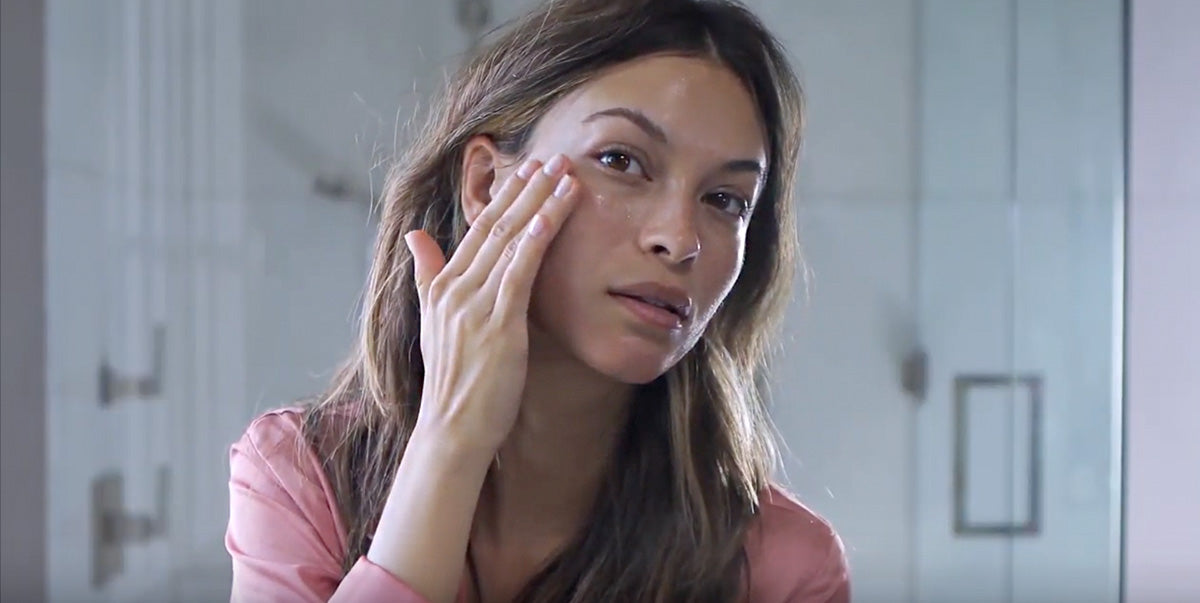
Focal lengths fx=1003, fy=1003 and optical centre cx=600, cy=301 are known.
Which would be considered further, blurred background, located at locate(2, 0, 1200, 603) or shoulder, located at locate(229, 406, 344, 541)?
blurred background, located at locate(2, 0, 1200, 603)

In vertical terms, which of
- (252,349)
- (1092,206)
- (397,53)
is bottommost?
(252,349)

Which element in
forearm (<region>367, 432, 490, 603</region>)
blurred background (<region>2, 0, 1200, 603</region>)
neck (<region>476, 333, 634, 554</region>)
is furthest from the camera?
blurred background (<region>2, 0, 1200, 603</region>)

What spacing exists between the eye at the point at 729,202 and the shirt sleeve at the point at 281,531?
0.83 feet

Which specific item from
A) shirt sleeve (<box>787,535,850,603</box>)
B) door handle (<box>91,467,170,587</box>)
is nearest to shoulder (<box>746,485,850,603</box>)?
shirt sleeve (<box>787,535,850,603</box>)

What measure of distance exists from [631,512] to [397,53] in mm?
429

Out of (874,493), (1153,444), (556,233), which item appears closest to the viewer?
(556,233)

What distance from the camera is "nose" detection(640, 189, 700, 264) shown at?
0.48 metres

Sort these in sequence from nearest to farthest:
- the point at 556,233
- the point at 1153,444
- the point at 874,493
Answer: the point at 556,233 → the point at 1153,444 → the point at 874,493

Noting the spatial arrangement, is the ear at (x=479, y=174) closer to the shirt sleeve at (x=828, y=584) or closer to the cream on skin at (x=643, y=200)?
the cream on skin at (x=643, y=200)

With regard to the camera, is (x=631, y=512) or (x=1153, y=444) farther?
(x=1153, y=444)

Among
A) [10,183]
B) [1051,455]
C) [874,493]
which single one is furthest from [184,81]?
[1051,455]

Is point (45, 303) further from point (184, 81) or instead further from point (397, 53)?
point (397, 53)

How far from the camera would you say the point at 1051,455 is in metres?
0.83

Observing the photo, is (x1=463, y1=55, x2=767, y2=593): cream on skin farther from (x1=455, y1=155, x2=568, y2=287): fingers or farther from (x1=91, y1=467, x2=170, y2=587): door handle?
(x1=91, y1=467, x2=170, y2=587): door handle
